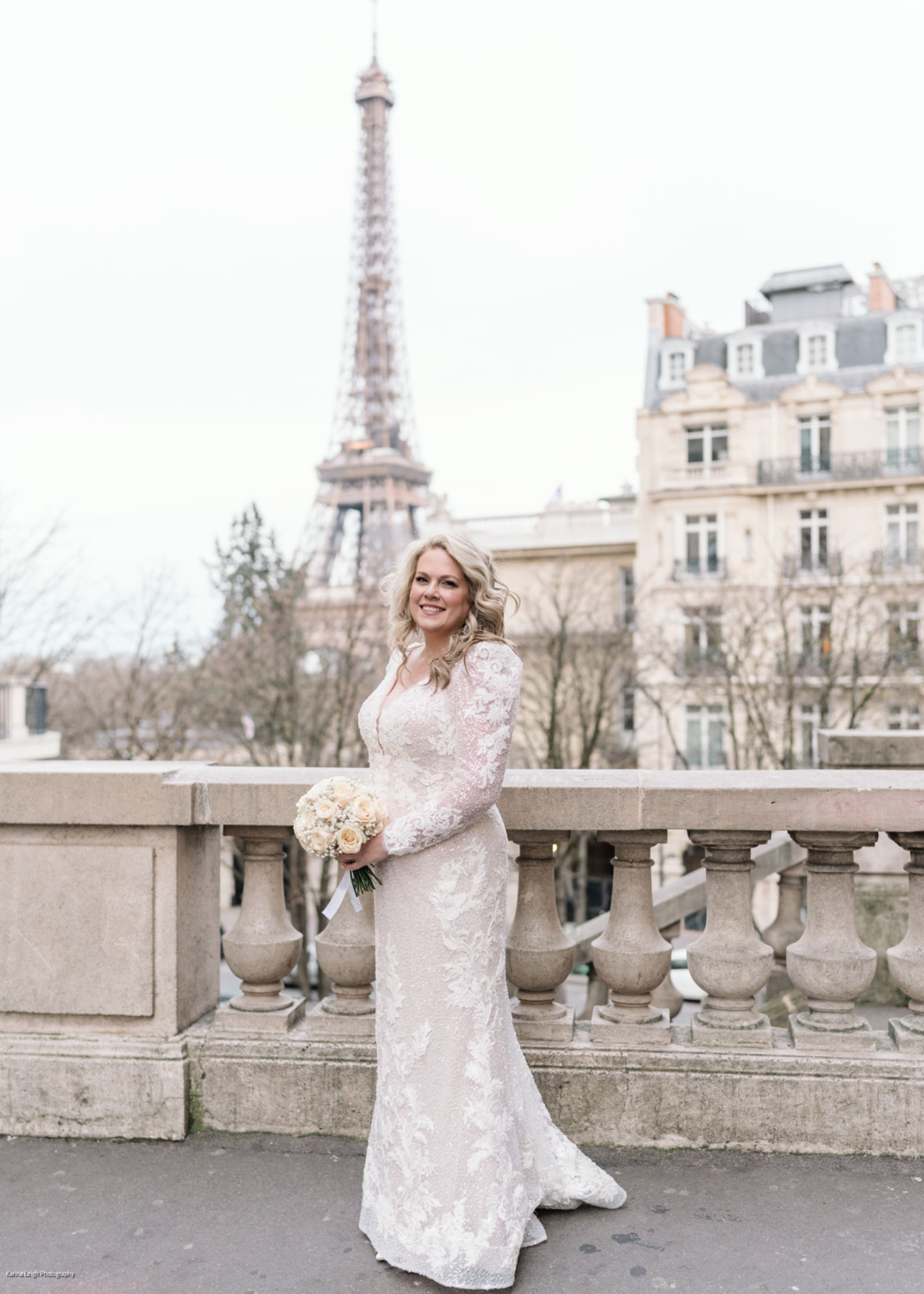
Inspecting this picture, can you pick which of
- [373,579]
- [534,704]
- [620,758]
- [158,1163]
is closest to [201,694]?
[373,579]

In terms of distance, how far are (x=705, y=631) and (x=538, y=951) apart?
23.7 metres

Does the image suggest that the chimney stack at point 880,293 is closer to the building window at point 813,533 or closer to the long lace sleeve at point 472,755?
the building window at point 813,533

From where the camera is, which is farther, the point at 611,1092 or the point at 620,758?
the point at 620,758

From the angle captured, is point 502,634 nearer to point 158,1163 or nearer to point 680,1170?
point 680,1170

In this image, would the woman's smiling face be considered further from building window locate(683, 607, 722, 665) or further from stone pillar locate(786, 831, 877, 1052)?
building window locate(683, 607, 722, 665)

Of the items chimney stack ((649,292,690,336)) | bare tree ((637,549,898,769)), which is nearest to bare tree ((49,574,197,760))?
bare tree ((637,549,898,769))

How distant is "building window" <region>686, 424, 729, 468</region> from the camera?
32.2 metres

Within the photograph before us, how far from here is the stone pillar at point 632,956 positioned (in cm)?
345

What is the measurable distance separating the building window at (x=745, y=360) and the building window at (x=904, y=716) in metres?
12.7

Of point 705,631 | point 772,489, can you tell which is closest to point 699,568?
point 772,489

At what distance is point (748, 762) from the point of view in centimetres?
2475

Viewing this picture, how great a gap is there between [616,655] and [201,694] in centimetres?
1081

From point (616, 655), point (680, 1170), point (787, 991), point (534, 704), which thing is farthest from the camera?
point (534, 704)

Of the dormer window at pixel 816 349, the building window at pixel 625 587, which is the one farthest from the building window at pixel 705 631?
the dormer window at pixel 816 349
